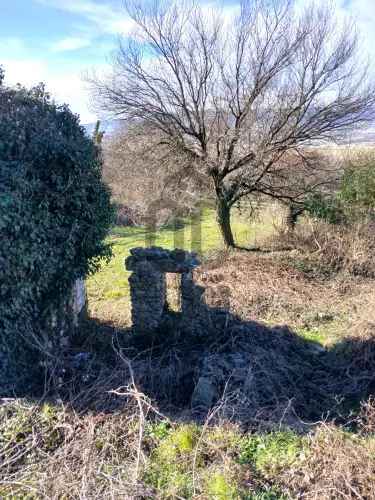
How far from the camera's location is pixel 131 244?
14.6 metres

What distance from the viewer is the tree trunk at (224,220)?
496 inches

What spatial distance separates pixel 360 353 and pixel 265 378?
1.91m

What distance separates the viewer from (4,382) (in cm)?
491

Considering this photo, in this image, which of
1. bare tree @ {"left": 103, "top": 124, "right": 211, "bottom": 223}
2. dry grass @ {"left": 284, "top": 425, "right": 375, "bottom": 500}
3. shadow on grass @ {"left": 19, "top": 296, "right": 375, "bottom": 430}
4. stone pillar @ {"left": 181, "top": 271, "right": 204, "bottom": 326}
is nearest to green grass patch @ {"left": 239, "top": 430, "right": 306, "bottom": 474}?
dry grass @ {"left": 284, "top": 425, "right": 375, "bottom": 500}

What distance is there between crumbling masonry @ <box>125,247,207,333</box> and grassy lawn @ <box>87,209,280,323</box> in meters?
1.08

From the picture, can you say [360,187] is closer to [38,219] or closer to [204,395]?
[204,395]

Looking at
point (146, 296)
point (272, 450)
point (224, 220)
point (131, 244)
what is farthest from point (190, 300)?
point (131, 244)

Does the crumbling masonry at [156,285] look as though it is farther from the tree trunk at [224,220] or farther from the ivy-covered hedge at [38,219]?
Result: the tree trunk at [224,220]

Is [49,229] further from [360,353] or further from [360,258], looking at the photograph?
[360,258]

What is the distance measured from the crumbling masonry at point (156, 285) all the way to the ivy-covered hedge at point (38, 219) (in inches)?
32.6

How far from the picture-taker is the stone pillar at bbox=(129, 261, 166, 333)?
6.46 m

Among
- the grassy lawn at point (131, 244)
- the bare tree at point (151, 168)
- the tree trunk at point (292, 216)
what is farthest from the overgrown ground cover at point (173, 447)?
the bare tree at point (151, 168)

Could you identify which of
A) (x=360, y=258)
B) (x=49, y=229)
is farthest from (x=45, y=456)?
(x=360, y=258)

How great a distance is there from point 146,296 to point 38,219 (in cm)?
222
